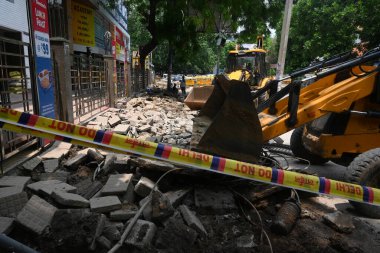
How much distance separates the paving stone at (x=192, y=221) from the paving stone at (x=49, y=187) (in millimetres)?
1301

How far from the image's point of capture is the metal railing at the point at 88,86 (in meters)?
8.35

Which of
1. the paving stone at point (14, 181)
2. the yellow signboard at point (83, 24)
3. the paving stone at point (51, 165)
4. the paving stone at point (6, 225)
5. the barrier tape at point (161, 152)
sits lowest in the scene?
the paving stone at point (6, 225)

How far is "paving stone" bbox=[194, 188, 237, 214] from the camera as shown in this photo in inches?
139

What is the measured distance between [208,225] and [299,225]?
1.05 m

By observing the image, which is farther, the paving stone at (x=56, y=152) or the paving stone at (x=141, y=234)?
the paving stone at (x=56, y=152)

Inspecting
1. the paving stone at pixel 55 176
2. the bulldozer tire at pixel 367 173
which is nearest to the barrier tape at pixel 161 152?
the bulldozer tire at pixel 367 173

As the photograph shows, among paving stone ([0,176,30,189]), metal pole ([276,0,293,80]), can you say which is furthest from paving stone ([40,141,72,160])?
metal pole ([276,0,293,80])

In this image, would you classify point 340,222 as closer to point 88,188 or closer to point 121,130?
point 88,188

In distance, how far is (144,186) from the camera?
3.63m

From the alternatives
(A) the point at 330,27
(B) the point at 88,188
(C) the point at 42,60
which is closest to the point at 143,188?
(B) the point at 88,188

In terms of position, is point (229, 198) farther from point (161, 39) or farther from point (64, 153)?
point (161, 39)

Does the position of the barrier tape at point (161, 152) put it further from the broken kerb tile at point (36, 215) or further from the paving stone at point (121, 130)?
the paving stone at point (121, 130)

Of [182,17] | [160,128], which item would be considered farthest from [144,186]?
[182,17]

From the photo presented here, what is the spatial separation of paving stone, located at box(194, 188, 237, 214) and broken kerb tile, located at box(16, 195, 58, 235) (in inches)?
59.6
